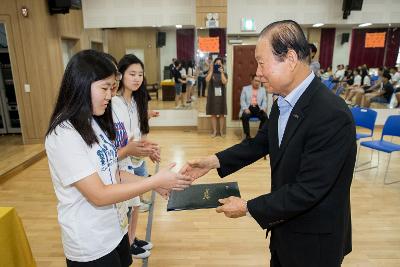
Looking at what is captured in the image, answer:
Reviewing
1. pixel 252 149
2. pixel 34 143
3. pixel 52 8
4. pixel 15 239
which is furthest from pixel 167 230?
pixel 52 8

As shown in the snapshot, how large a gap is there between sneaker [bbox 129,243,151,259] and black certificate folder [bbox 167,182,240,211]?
3.33 ft

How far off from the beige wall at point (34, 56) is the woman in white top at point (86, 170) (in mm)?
4880

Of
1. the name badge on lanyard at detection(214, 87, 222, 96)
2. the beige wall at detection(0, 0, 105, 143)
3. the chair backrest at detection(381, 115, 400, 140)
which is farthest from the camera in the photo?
the name badge on lanyard at detection(214, 87, 222, 96)

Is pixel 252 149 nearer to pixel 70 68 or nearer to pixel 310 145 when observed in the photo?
pixel 310 145

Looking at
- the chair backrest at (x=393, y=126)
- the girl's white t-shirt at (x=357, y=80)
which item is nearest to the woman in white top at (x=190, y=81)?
the girl's white t-shirt at (x=357, y=80)

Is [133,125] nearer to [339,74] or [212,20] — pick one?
[212,20]

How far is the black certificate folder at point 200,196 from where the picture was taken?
1.54 metres

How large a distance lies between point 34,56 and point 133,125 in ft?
13.7

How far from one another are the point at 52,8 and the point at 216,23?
313 centimetres

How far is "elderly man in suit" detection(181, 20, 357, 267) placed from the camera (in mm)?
1066

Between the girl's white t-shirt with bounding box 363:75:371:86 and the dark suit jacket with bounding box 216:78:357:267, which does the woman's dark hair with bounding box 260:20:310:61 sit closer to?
the dark suit jacket with bounding box 216:78:357:267

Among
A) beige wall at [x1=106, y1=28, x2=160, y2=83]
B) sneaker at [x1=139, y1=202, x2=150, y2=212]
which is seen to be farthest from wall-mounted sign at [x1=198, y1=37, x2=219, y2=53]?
sneaker at [x1=139, y1=202, x2=150, y2=212]

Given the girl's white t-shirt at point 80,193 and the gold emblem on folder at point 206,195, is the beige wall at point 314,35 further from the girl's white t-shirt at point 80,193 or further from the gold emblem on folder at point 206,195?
the girl's white t-shirt at point 80,193

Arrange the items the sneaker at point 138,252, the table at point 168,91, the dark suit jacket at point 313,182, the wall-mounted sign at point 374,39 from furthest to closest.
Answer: the table at point 168,91 → the wall-mounted sign at point 374,39 → the sneaker at point 138,252 → the dark suit jacket at point 313,182
